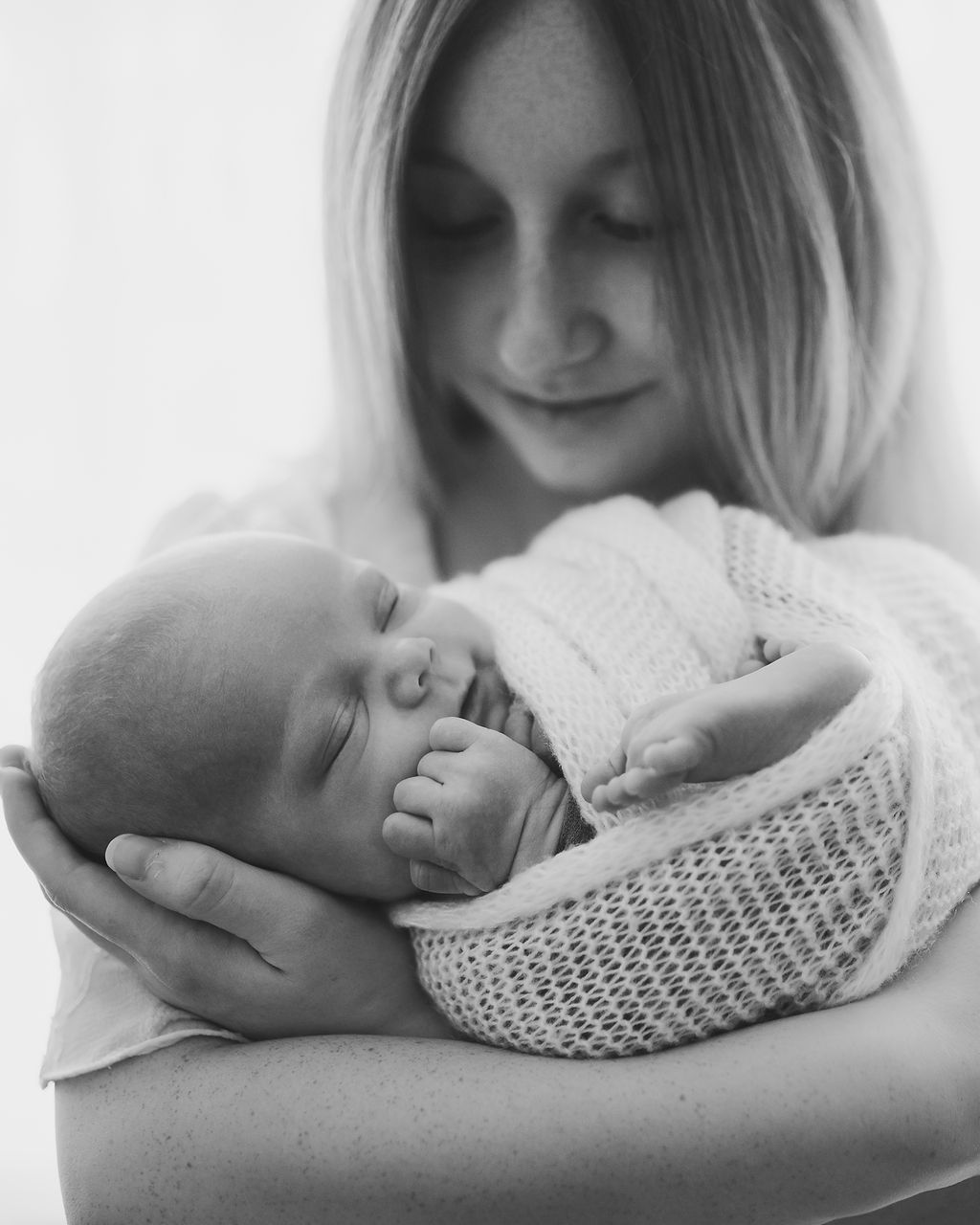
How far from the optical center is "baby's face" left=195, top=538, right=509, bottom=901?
0.83m

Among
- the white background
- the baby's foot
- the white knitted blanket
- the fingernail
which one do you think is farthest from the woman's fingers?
the white background

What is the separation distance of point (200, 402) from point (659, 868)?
122 centimetres

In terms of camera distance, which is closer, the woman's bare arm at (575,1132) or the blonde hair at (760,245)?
the woman's bare arm at (575,1132)

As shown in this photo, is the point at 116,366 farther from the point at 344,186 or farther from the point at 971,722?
the point at 971,722

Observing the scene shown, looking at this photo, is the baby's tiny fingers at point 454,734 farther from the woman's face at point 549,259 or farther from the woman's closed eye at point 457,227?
the woman's closed eye at point 457,227

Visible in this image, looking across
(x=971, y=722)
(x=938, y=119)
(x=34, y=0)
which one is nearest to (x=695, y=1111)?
(x=971, y=722)

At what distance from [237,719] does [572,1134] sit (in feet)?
1.18

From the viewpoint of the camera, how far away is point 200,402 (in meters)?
A: 1.73

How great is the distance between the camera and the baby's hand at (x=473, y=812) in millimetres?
792

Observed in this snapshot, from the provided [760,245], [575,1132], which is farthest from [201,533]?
[575,1132]

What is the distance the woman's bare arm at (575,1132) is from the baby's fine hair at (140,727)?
19cm

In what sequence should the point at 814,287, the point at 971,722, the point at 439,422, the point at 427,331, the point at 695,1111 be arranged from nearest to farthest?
the point at 695,1111
the point at 971,722
the point at 814,287
the point at 427,331
the point at 439,422

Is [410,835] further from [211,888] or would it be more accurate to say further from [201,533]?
[201,533]

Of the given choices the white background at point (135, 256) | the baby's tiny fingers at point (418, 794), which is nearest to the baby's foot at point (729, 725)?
the baby's tiny fingers at point (418, 794)
